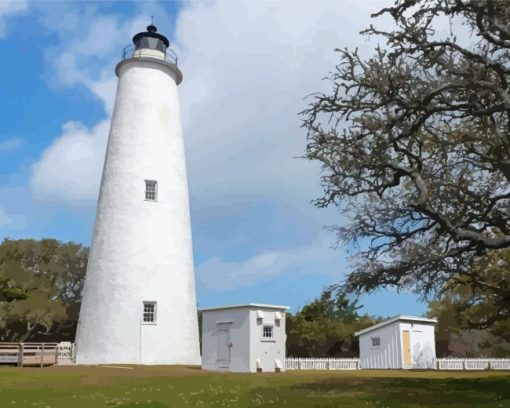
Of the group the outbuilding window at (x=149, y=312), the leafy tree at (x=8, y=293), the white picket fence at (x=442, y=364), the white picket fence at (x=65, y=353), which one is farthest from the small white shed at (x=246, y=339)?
the leafy tree at (x=8, y=293)

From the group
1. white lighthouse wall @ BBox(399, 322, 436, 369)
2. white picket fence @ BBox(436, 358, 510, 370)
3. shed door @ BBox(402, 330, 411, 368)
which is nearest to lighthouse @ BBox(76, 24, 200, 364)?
shed door @ BBox(402, 330, 411, 368)

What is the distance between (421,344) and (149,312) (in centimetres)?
1761

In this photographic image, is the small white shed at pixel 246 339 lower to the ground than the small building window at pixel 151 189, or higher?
lower

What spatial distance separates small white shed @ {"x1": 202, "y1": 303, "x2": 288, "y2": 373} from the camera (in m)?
27.8

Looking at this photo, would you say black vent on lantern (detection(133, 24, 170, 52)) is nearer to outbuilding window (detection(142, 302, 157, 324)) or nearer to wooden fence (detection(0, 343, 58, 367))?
outbuilding window (detection(142, 302, 157, 324))

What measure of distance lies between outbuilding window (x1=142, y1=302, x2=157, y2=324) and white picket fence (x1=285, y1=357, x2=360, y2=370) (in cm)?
783

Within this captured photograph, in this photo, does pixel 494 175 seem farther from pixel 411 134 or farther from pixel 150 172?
pixel 150 172

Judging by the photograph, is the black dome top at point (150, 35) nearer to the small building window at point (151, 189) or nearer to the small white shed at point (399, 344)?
the small building window at point (151, 189)

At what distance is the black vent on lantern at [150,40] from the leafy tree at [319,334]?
20575mm

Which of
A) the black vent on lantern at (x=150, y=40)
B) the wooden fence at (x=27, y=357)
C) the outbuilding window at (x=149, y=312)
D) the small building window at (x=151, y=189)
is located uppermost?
the black vent on lantern at (x=150, y=40)

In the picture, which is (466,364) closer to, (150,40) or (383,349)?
(383,349)

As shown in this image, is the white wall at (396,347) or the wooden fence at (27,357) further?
the white wall at (396,347)

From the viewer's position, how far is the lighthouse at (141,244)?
102 ft

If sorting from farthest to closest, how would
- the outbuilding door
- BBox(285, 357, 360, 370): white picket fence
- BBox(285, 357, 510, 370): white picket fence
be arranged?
BBox(285, 357, 510, 370): white picket fence → BBox(285, 357, 360, 370): white picket fence → the outbuilding door
